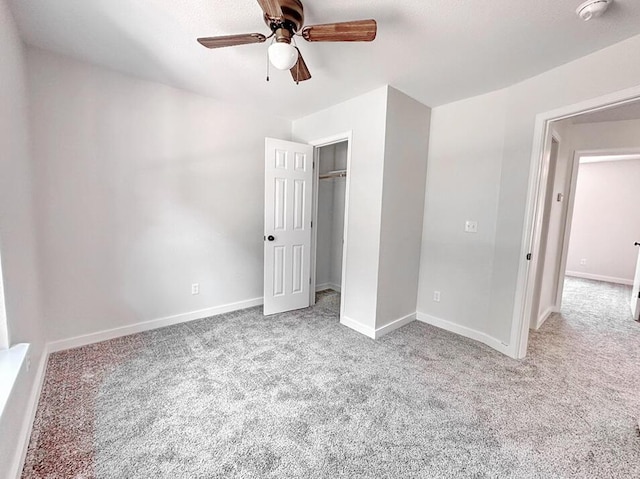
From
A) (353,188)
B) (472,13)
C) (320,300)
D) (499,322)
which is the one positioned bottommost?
(320,300)

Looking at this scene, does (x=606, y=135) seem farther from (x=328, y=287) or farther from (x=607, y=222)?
(x=328, y=287)

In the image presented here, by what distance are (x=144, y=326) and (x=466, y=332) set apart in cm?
331

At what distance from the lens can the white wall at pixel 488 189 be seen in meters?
2.15

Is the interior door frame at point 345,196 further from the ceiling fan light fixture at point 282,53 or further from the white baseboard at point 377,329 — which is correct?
the ceiling fan light fixture at point 282,53

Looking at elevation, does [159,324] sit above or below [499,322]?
below

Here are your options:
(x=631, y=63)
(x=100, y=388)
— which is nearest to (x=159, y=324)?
(x=100, y=388)

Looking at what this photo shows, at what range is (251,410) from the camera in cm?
175

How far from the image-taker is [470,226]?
112 inches

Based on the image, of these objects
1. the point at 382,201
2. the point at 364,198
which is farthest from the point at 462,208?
the point at 364,198

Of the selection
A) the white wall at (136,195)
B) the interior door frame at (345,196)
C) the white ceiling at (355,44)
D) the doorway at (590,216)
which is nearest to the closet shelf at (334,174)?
A: the interior door frame at (345,196)

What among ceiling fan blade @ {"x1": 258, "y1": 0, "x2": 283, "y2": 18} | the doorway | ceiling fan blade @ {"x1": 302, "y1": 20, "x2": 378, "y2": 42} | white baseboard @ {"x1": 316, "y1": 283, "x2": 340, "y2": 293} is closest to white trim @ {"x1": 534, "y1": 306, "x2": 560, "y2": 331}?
the doorway

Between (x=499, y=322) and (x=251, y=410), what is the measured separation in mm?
2311

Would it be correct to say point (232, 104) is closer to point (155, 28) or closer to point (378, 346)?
point (155, 28)

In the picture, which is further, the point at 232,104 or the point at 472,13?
the point at 232,104
